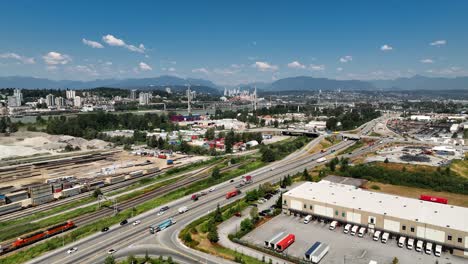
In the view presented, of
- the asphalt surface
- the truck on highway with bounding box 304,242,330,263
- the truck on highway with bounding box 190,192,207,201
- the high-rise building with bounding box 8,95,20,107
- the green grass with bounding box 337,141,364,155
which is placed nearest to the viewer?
the truck on highway with bounding box 304,242,330,263

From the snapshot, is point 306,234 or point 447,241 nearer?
point 447,241

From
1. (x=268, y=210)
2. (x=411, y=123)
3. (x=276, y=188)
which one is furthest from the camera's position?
(x=411, y=123)

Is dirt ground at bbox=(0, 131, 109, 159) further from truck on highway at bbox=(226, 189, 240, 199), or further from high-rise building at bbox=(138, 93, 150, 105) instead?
high-rise building at bbox=(138, 93, 150, 105)

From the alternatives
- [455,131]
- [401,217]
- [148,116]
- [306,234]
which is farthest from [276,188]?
[148,116]

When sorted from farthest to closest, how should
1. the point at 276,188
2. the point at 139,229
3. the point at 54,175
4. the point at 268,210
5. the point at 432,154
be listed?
the point at 432,154, the point at 54,175, the point at 276,188, the point at 268,210, the point at 139,229

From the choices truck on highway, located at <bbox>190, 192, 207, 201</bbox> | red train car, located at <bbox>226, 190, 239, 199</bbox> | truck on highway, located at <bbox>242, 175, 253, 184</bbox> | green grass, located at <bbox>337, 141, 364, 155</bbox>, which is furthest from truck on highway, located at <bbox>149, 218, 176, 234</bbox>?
green grass, located at <bbox>337, 141, 364, 155</bbox>

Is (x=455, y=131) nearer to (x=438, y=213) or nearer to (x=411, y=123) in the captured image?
(x=411, y=123)
